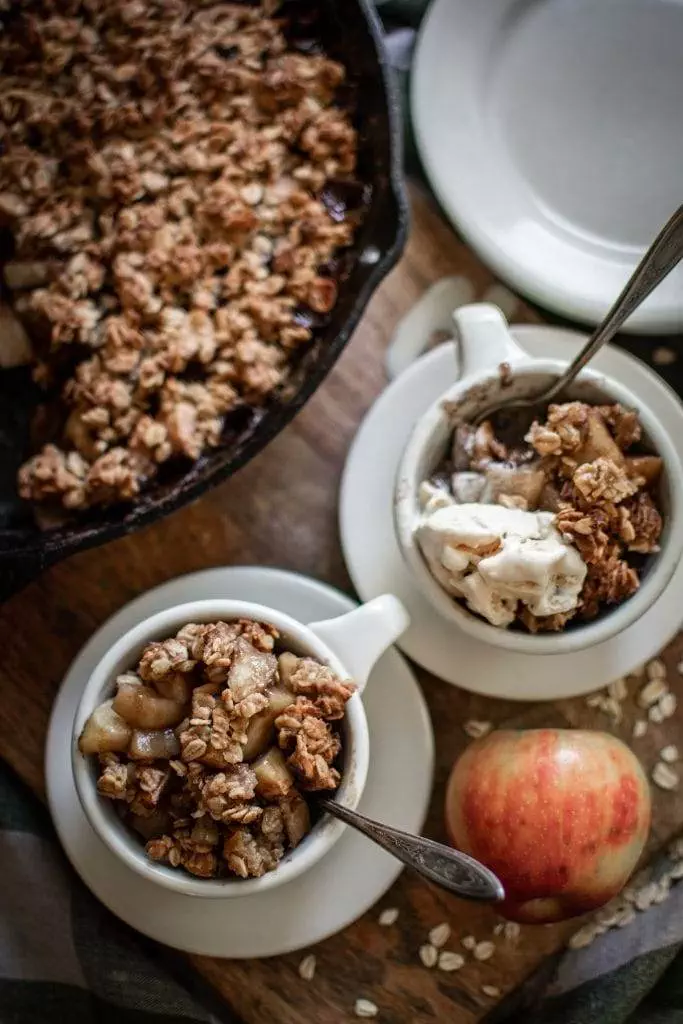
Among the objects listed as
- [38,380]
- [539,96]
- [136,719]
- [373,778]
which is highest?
[539,96]

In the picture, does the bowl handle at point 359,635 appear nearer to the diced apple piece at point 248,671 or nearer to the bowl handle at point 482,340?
the diced apple piece at point 248,671

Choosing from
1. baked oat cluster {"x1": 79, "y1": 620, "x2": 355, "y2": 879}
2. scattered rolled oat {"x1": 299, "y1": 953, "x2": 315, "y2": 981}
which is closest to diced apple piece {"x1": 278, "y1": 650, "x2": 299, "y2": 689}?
baked oat cluster {"x1": 79, "y1": 620, "x2": 355, "y2": 879}

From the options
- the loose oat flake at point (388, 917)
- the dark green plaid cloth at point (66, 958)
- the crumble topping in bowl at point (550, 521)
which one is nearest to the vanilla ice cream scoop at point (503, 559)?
the crumble topping in bowl at point (550, 521)

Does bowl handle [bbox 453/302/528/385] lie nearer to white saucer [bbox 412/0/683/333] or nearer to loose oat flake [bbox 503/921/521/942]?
white saucer [bbox 412/0/683/333]

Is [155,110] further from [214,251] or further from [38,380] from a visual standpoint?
[38,380]

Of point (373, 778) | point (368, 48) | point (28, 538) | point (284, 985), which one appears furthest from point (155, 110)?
point (284, 985)

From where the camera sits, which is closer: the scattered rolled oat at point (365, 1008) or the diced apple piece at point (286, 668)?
the diced apple piece at point (286, 668)

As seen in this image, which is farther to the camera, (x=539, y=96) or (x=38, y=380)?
(x=539, y=96)
